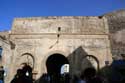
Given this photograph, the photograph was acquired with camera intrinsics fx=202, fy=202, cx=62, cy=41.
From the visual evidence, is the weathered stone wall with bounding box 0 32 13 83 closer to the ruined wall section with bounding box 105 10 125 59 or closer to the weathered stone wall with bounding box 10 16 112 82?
the weathered stone wall with bounding box 10 16 112 82

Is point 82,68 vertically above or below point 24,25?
below

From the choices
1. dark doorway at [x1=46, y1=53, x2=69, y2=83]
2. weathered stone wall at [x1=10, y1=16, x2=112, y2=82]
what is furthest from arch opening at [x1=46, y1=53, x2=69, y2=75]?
weathered stone wall at [x1=10, y1=16, x2=112, y2=82]

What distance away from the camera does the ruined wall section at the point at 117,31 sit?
1775 centimetres

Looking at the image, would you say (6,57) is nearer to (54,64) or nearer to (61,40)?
(61,40)

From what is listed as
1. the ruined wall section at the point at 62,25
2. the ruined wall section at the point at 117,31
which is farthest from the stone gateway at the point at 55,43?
the ruined wall section at the point at 117,31

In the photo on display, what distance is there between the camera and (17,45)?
18.4m

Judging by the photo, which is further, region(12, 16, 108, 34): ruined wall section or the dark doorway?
the dark doorway

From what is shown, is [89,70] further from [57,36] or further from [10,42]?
[10,42]

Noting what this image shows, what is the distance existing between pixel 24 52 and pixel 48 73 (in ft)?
9.50

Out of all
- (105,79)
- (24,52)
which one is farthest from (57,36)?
(105,79)

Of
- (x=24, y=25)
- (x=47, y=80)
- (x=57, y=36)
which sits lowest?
(x=47, y=80)

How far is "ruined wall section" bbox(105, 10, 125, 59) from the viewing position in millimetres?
17750

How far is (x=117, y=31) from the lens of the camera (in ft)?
60.2

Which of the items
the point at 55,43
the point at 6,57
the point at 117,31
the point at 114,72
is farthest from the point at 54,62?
the point at 117,31
